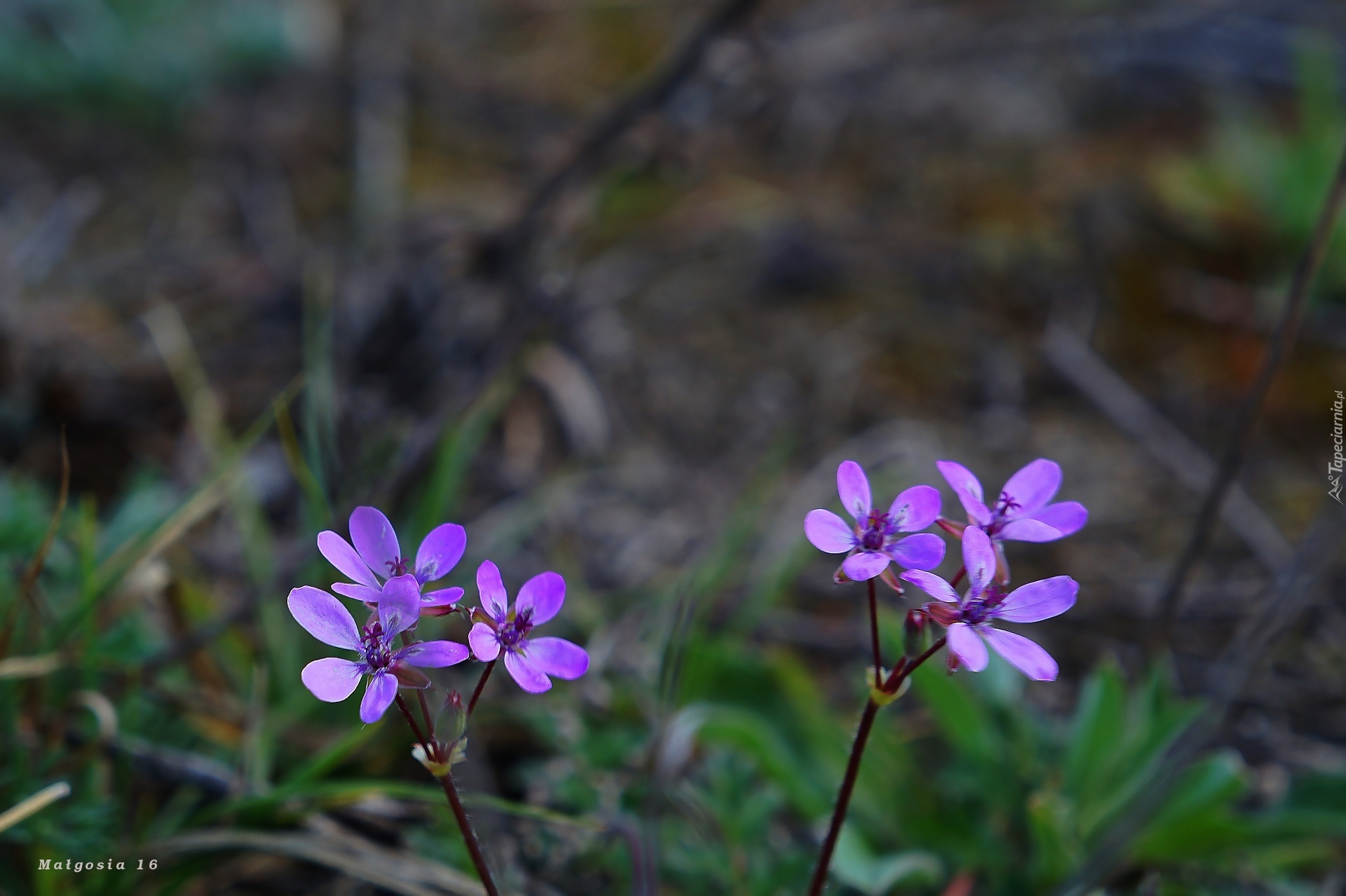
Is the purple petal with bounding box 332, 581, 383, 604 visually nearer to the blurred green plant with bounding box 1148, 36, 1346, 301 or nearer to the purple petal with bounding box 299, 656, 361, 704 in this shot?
the purple petal with bounding box 299, 656, 361, 704

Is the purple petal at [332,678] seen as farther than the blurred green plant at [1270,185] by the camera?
No

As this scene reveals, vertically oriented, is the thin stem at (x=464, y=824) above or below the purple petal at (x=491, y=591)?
below

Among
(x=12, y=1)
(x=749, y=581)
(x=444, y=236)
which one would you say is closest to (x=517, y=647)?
(x=749, y=581)

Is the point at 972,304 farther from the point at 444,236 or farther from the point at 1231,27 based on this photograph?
the point at 1231,27

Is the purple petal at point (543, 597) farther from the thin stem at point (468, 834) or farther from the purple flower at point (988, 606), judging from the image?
the purple flower at point (988, 606)

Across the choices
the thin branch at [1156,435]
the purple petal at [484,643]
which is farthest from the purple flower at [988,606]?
the thin branch at [1156,435]

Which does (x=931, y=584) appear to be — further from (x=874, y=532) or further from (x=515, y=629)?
(x=515, y=629)

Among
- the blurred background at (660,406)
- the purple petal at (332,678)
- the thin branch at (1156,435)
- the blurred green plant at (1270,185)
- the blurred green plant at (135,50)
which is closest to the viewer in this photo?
the purple petal at (332,678)

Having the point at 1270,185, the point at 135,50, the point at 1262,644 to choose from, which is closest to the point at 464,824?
the point at 1262,644
